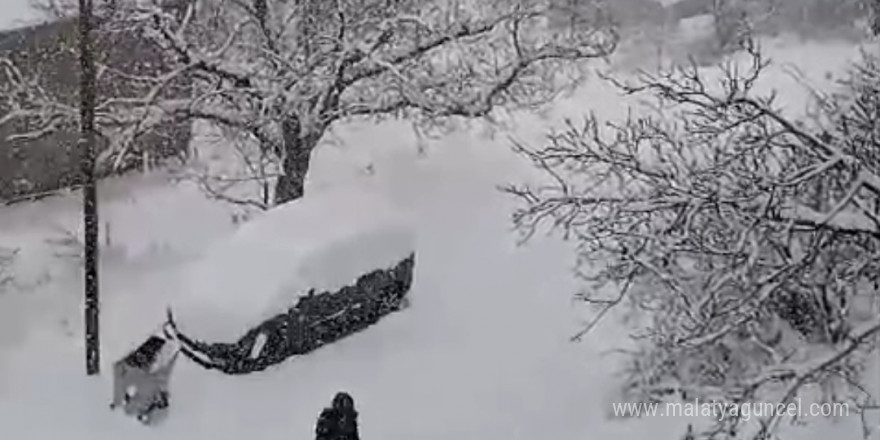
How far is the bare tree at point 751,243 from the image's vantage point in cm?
904

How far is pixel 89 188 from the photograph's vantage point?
1402 cm

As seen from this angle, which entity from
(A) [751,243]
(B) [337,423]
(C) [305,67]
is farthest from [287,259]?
(A) [751,243]

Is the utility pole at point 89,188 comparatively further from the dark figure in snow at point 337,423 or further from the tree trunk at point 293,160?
the dark figure in snow at point 337,423

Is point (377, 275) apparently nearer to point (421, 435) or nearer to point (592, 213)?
point (421, 435)

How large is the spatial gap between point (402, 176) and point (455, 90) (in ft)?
10.0

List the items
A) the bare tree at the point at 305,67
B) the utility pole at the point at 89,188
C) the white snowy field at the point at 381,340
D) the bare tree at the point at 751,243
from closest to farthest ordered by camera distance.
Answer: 1. the bare tree at the point at 751,243
2. the white snowy field at the point at 381,340
3. the utility pole at the point at 89,188
4. the bare tree at the point at 305,67

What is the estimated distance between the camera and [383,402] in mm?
13875

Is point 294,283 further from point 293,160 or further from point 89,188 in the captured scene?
point 293,160

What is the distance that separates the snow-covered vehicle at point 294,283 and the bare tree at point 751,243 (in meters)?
3.38

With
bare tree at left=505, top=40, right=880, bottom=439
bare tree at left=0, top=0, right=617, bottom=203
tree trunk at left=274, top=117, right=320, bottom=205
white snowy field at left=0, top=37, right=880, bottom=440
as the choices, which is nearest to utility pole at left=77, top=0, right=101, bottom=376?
white snowy field at left=0, top=37, right=880, bottom=440

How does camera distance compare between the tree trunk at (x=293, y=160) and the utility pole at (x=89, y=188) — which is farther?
the tree trunk at (x=293, y=160)

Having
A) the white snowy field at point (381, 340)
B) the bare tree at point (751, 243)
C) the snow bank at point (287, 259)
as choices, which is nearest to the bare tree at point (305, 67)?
the snow bank at point (287, 259)

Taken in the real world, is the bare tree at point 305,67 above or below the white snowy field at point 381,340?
above

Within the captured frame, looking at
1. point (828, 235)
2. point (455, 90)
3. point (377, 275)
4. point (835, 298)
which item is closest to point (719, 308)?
point (828, 235)
